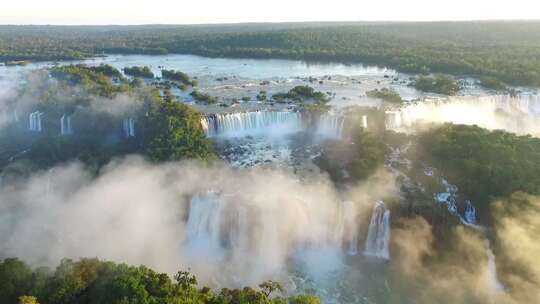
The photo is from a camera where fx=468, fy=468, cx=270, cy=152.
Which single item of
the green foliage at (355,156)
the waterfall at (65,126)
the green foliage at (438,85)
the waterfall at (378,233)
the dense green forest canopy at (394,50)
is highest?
the dense green forest canopy at (394,50)

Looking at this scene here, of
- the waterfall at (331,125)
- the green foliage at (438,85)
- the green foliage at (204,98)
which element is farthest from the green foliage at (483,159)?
the green foliage at (204,98)

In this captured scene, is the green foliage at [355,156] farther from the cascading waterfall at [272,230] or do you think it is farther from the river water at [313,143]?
the cascading waterfall at [272,230]

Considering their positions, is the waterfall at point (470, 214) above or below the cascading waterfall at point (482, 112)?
below

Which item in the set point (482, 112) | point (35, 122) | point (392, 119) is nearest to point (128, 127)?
point (35, 122)

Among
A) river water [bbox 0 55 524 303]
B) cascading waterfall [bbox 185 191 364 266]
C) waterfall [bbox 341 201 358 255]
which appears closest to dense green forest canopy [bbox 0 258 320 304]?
river water [bbox 0 55 524 303]

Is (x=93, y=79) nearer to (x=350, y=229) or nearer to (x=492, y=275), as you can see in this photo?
(x=350, y=229)

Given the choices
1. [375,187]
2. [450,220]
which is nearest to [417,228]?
[450,220]

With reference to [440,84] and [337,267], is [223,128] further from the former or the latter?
[440,84]
